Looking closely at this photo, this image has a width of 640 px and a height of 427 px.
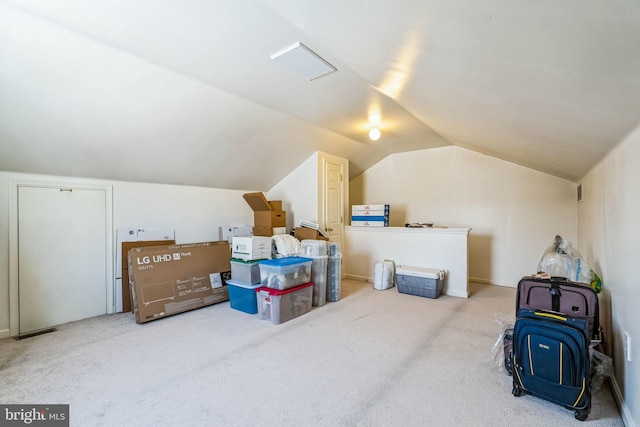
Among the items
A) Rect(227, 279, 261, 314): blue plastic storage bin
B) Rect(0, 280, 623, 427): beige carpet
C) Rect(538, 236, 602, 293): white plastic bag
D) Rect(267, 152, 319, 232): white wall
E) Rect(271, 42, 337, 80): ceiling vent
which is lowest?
Rect(0, 280, 623, 427): beige carpet

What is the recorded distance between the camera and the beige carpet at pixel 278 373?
1.70 m

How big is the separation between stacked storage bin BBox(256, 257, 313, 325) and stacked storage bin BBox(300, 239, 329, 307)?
0.63 feet

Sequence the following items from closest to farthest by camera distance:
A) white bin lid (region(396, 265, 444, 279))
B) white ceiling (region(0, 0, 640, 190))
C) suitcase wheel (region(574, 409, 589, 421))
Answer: white ceiling (region(0, 0, 640, 190)) < suitcase wheel (region(574, 409, 589, 421)) < white bin lid (region(396, 265, 444, 279))

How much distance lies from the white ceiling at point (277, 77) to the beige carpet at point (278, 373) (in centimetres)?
169

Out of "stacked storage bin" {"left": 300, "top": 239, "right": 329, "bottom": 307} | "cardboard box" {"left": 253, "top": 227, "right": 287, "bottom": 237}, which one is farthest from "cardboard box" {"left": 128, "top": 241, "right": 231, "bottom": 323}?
"stacked storage bin" {"left": 300, "top": 239, "right": 329, "bottom": 307}

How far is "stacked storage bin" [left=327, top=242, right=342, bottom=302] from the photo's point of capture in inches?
150

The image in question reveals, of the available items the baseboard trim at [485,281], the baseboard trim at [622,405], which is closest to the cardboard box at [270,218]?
the baseboard trim at [485,281]

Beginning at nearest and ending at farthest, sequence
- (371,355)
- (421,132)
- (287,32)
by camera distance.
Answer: (287,32), (371,355), (421,132)

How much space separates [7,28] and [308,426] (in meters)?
2.86

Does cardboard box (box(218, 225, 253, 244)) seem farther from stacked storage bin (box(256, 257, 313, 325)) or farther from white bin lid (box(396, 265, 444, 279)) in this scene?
white bin lid (box(396, 265, 444, 279))

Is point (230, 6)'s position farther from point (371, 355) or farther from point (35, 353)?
point (35, 353)

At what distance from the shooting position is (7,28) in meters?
1.74

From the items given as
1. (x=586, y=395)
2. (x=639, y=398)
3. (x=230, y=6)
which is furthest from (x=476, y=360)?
(x=230, y=6)

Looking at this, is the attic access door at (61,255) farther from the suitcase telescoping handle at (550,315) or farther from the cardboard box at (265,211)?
the suitcase telescoping handle at (550,315)
